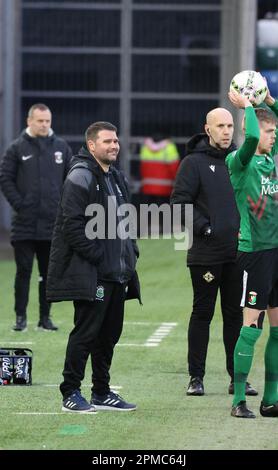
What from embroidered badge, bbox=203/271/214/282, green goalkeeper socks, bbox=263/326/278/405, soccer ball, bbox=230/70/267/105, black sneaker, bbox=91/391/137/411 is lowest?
black sneaker, bbox=91/391/137/411

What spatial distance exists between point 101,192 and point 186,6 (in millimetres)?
18519

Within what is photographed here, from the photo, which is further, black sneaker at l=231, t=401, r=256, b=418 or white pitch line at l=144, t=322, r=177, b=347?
white pitch line at l=144, t=322, r=177, b=347

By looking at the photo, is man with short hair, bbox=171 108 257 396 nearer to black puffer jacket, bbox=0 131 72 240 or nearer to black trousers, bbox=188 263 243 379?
black trousers, bbox=188 263 243 379

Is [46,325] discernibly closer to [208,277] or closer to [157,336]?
[157,336]

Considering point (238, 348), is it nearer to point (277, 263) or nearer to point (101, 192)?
point (277, 263)

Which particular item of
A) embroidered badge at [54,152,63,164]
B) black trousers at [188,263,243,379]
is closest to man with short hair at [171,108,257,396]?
black trousers at [188,263,243,379]

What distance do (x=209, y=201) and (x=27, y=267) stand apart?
4072 mm

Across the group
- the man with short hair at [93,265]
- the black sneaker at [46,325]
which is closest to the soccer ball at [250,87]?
the man with short hair at [93,265]

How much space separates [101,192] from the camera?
8914mm

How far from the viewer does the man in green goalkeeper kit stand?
8.84m

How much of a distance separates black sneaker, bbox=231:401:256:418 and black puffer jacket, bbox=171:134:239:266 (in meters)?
1.35

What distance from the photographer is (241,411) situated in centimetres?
887

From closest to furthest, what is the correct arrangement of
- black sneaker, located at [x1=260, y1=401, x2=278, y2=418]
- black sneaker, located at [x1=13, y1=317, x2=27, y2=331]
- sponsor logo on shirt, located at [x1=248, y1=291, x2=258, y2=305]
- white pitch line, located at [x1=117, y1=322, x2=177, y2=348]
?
sponsor logo on shirt, located at [x1=248, y1=291, x2=258, y2=305], black sneaker, located at [x1=260, y1=401, x2=278, y2=418], white pitch line, located at [x1=117, y1=322, x2=177, y2=348], black sneaker, located at [x1=13, y1=317, x2=27, y2=331]

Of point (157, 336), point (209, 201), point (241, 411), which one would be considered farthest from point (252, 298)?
point (157, 336)
